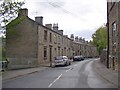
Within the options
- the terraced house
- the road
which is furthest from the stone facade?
the terraced house

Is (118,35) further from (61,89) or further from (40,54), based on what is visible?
(40,54)

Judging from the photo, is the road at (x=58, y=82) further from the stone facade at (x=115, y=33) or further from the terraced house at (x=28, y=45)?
the terraced house at (x=28, y=45)

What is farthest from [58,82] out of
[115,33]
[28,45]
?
[28,45]

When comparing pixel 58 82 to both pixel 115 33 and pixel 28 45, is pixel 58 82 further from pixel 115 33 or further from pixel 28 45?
pixel 28 45

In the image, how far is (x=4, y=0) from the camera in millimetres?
24141

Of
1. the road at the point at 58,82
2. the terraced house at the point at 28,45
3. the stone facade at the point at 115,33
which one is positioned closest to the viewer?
the road at the point at 58,82

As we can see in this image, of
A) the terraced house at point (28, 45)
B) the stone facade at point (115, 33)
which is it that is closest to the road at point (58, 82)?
the stone facade at point (115, 33)

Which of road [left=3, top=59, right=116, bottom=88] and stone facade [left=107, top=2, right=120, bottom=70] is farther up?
stone facade [left=107, top=2, right=120, bottom=70]

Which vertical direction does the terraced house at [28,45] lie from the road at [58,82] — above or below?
above

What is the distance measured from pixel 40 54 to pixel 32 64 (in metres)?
2.75

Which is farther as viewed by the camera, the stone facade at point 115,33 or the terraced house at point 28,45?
the terraced house at point 28,45

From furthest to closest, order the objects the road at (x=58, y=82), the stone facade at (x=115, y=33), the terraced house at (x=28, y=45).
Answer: the terraced house at (x=28, y=45) → the stone facade at (x=115, y=33) → the road at (x=58, y=82)

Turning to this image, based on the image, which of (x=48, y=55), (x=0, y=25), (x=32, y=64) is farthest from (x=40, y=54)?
(x=0, y=25)

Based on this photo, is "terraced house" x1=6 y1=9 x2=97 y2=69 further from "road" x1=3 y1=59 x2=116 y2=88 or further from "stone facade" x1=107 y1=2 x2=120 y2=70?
"road" x1=3 y1=59 x2=116 y2=88
